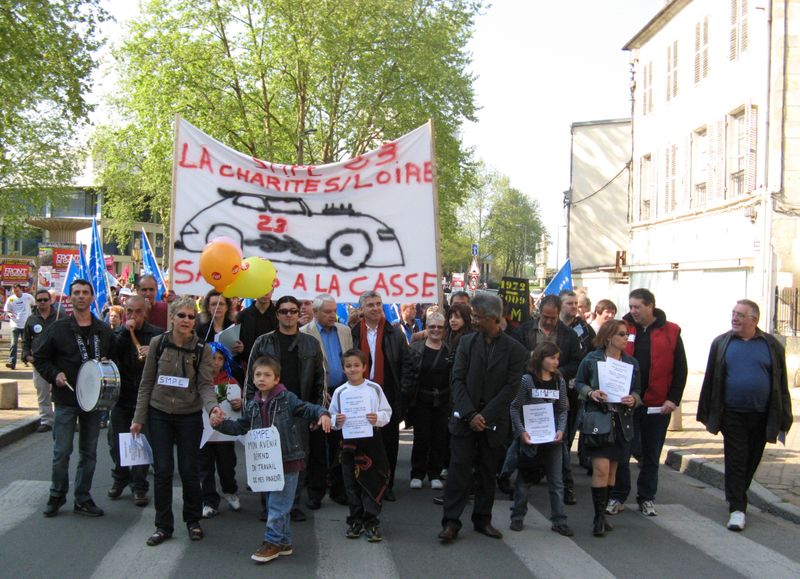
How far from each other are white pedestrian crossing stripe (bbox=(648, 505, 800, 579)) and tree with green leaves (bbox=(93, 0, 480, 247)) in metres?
23.6

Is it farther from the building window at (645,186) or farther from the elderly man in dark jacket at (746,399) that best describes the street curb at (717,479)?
the building window at (645,186)

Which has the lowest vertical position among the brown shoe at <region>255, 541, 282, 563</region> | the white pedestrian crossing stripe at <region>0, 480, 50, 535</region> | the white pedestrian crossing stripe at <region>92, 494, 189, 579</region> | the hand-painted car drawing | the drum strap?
the white pedestrian crossing stripe at <region>0, 480, 50, 535</region>

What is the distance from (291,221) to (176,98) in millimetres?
22526

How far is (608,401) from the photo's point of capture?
718cm

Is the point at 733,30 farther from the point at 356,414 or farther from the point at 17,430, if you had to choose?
the point at 17,430

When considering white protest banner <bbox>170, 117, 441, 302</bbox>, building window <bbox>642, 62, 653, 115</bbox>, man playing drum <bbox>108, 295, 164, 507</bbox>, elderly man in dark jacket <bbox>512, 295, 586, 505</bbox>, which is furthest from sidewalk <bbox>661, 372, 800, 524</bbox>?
building window <bbox>642, 62, 653, 115</bbox>

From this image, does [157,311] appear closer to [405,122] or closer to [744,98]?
[744,98]

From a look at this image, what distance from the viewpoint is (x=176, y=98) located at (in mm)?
29656

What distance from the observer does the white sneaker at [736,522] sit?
7188mm

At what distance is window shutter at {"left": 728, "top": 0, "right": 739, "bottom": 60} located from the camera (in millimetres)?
20516

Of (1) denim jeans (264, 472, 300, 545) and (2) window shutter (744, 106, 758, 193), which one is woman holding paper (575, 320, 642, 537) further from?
(2) window shutter (744, 106, 758, 193)

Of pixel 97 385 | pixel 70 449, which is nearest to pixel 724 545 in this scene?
pixel 97 385

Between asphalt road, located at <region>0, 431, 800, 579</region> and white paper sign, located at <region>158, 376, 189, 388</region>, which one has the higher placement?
white paper sign, located at <region>158, 376, 189, 388</region>

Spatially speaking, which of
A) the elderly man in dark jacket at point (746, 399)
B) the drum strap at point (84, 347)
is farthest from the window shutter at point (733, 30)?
the drum strap at point (84, 347)
